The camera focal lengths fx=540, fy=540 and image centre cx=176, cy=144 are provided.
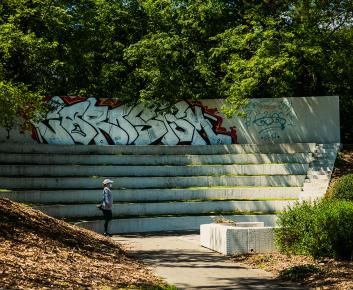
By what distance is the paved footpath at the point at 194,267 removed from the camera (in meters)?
9.38

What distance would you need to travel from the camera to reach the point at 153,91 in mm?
26188

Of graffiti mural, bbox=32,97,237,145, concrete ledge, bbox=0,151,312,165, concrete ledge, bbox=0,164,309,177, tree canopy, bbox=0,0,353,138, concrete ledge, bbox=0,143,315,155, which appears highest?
tree canopy, bbox=0,0,353,138

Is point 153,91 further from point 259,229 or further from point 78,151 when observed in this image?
point 259,229

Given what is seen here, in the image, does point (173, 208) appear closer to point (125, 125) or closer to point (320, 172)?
point (125, 125)

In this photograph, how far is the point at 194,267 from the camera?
11.2 metres

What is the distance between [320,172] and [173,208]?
23.3 ft

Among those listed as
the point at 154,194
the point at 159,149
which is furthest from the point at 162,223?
the point at 159,149

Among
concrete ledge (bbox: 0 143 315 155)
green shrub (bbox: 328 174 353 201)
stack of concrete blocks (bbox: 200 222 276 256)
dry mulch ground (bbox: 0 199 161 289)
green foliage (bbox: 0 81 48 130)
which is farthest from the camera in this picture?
concrete ledge (bbox: 0 143 315 155)

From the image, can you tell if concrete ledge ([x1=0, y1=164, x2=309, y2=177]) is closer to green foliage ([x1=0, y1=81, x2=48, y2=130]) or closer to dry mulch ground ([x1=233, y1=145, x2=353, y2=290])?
green foliage ([x1=0, y1=81, x2=48, y2=130])

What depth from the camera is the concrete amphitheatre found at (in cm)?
1992

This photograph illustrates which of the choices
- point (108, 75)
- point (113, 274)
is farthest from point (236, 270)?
point (108, 75)

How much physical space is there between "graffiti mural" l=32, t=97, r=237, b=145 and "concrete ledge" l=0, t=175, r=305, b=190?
12.8ft

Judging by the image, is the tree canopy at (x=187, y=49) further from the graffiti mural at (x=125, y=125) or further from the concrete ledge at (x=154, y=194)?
the concrete ledge at (x=154, y=194)

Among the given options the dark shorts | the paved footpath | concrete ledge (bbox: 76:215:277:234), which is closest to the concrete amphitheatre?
concrete ledge (bbox: 76:215:277:234)
